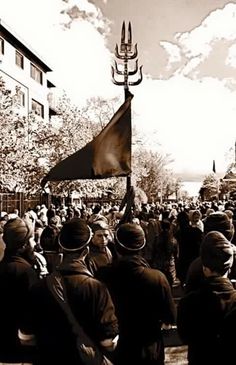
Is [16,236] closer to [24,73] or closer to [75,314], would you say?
[75,314]

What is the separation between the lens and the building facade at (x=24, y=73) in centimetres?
4734

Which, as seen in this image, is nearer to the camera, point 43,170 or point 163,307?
point 163,307

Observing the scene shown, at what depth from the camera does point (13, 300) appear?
480 centimetres

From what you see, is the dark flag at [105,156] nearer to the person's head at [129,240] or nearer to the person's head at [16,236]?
the person's head at [16,236]

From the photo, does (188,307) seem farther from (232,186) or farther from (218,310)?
(232,186)

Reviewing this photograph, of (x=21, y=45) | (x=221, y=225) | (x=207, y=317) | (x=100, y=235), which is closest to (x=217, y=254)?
(x=207, y=317)

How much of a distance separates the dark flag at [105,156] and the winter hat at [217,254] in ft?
11.4

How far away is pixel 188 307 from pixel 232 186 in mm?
82674

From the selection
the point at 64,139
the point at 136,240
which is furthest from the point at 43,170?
the point at 136,240

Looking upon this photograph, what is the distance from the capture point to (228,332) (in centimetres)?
348

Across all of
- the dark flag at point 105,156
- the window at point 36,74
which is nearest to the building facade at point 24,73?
the window at point 36,74

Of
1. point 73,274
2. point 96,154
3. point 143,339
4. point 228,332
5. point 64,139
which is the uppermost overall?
point 64,139

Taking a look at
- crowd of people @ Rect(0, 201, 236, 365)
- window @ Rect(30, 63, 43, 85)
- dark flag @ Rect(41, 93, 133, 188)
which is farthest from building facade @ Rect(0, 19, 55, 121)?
crowd of people @ Rect(0, 201, 236, 365)

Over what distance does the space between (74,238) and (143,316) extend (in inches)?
31.6
